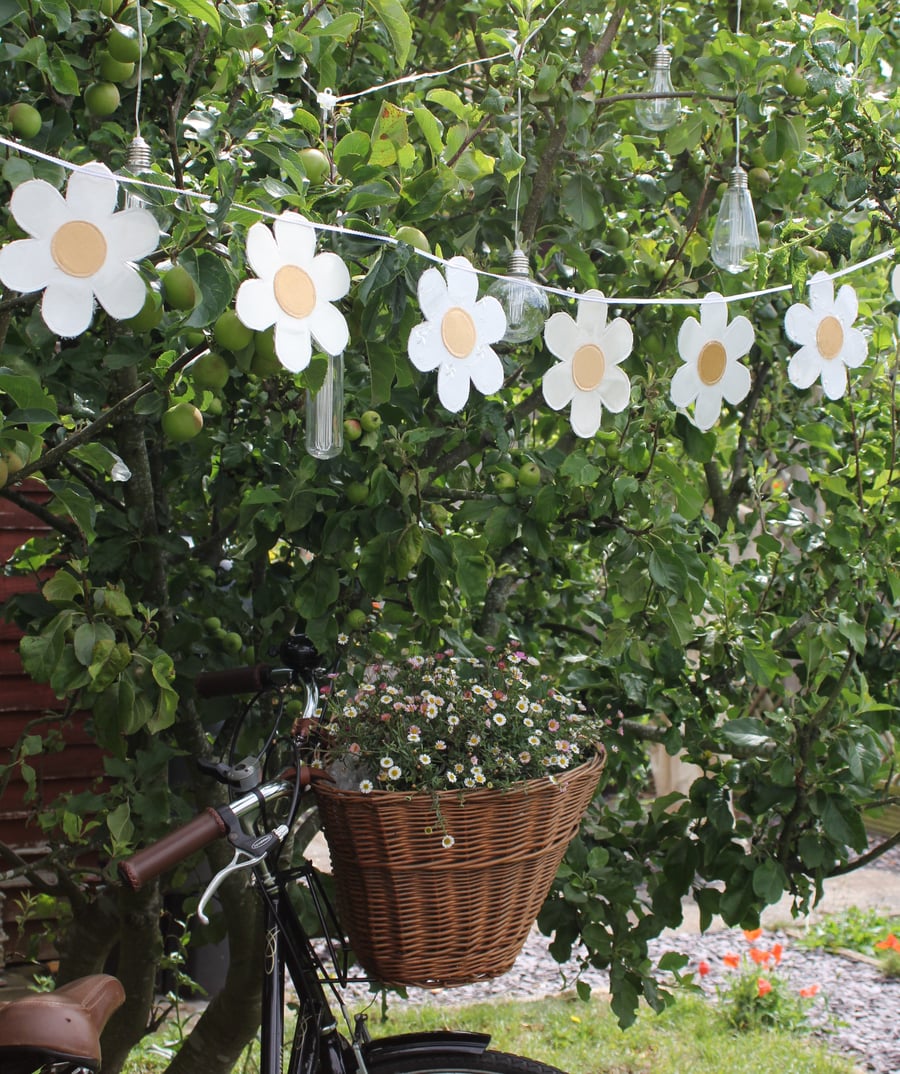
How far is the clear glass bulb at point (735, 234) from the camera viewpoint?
186 cm

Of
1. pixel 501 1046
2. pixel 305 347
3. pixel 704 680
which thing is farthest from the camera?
pixel 501 1046

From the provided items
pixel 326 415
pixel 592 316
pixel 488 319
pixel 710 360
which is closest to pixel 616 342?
pixel 592 316

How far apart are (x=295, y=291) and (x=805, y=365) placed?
0.89 meters

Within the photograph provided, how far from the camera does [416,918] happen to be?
1.64 meters

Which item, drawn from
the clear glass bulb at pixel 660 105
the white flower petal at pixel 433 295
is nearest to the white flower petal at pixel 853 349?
the clear glass bulb at pixel 660 105

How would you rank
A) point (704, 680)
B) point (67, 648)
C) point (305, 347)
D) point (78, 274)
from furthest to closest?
point (704, 680)
point (67, 648)
point (305, 347)
point (78, 274)

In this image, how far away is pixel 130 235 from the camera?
125 cm

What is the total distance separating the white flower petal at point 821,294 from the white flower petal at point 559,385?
44 centimetres

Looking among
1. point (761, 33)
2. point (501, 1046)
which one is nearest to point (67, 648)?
point (761, 33)

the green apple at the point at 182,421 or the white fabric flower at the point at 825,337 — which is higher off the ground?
the white fabric flower at the point at 825,337

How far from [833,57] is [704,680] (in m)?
1.26

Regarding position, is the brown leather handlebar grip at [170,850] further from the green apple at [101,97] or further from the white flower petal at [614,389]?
the green apple at [101,97]

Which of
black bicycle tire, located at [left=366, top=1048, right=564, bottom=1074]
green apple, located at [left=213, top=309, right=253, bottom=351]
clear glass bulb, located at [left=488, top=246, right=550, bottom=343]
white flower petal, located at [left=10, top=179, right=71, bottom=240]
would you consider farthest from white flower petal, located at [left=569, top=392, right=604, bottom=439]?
black bicycle tire, located at [left=366, top=1048, right=564, bottom=1074]

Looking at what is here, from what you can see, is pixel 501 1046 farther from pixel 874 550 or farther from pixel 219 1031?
pixel 874 550
